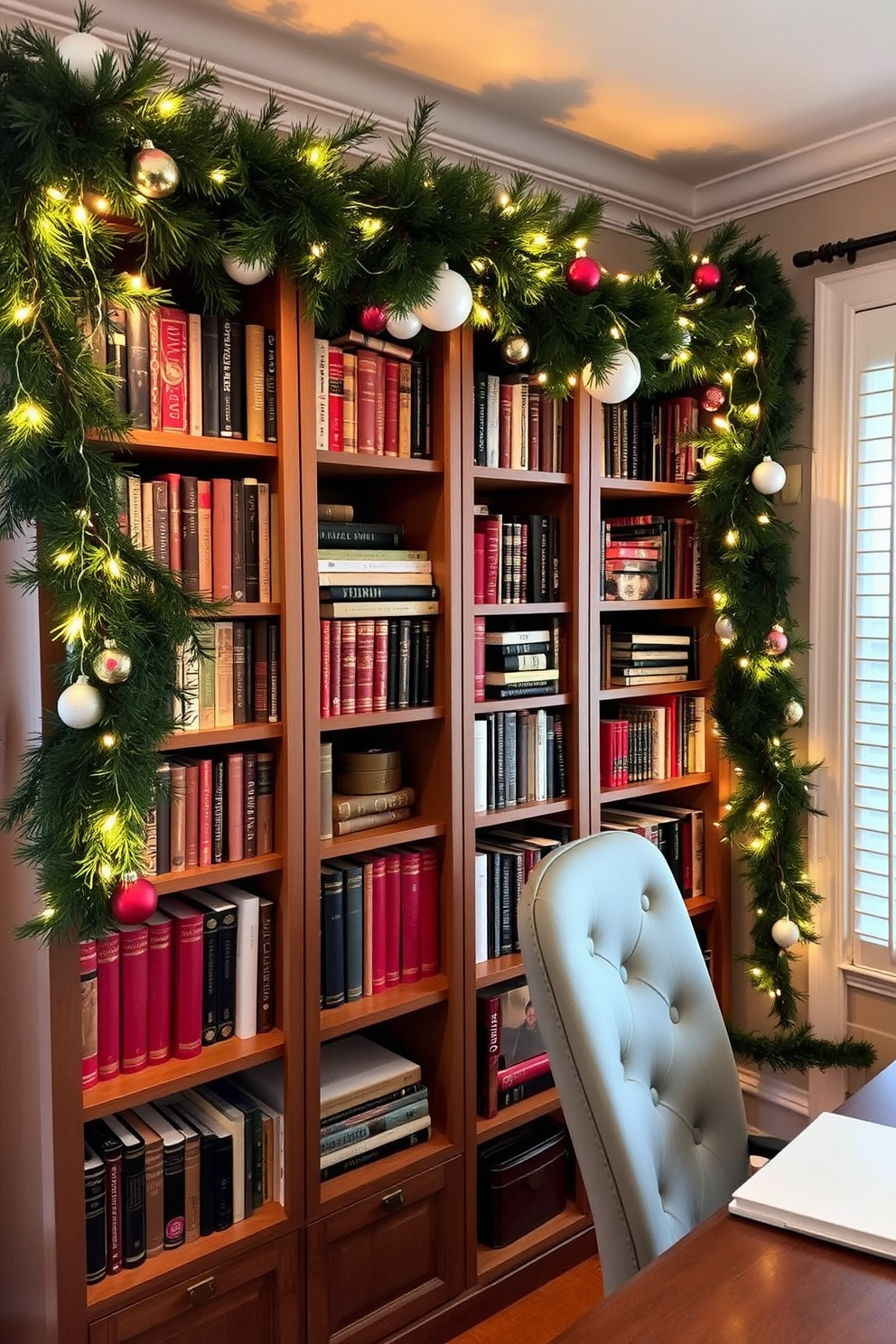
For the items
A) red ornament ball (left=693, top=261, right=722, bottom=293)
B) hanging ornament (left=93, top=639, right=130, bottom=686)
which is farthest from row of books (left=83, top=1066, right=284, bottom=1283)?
red ornament ball (left=693, top=261, right=722, bottom=293)

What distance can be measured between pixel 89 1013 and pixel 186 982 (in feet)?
0.58

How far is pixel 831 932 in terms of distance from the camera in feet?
9.30

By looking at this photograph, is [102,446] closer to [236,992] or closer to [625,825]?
[236,992]

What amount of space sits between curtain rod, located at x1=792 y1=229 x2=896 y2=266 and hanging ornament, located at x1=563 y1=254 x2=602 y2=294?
822 millimetres

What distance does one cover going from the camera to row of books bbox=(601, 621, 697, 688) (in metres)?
2.80

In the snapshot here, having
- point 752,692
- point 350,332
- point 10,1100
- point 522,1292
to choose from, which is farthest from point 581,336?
point 522,1292

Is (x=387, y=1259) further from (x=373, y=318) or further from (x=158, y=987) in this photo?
(x=373, y=318)

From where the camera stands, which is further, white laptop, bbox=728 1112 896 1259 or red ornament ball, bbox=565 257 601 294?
red ornament ball, bbox=565 257 601 294

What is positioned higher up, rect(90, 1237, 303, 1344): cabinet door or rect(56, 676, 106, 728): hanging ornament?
rect(56, 676, 106, 728): hanging ornament

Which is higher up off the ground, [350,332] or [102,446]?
[350,332]

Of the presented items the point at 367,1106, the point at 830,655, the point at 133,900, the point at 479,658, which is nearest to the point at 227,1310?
the point at 367,1106

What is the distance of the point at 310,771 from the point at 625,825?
3.54 feet

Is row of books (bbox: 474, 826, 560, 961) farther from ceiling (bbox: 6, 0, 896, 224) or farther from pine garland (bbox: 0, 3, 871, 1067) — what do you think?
ceiling (bbox: 6, 0, 896, 224)

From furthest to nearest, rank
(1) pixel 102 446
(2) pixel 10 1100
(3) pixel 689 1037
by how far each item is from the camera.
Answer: (2) pixel 10 1100, (1) pixel 102 446, (3) pixel 689 1037
